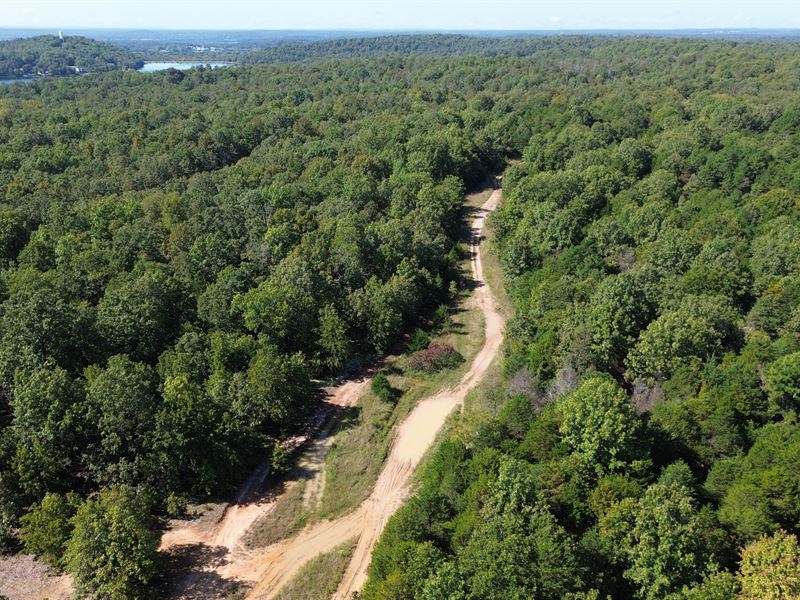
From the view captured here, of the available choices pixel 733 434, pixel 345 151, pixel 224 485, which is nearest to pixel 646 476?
pixel 733 434

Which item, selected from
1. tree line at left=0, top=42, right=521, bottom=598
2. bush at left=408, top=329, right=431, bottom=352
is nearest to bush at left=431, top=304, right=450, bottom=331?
tree line at left=0, top=42, right=521, bottom=598

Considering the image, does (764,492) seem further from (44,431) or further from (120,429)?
(44,431)

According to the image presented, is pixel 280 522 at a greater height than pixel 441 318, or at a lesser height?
lesser

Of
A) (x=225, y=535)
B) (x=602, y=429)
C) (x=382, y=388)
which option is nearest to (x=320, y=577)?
(x=225, y=535)

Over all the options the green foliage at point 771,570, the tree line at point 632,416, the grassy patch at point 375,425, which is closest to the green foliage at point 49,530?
the grassy patch at point 375,425

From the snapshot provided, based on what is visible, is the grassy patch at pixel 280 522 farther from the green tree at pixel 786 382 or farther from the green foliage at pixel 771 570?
the green tree at pixel 786 382

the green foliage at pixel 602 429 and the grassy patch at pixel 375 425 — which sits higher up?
the green foliage at pixel 602 429

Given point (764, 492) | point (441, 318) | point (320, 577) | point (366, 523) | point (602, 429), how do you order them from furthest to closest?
point (441, 318) → point (366, 523) → point (320, 577) → point (602, 429) → point (764, 492)
